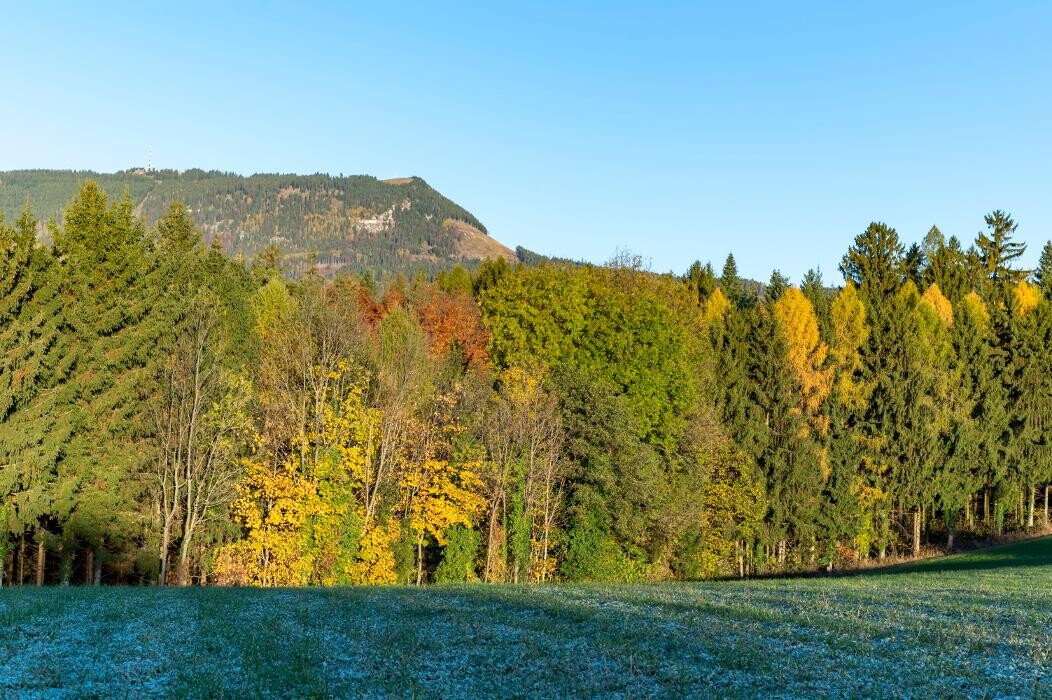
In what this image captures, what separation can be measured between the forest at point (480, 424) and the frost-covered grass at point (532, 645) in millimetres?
19854

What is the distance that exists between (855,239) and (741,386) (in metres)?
37.6

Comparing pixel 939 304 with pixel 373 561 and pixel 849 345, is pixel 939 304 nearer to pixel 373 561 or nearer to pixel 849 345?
pixel 849 345

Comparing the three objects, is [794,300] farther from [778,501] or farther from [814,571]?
[814,571]

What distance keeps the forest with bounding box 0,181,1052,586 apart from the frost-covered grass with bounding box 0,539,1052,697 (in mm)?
19854

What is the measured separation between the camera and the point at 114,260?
47.2 metres

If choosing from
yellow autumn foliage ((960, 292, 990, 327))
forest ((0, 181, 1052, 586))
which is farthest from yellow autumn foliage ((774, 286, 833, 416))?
yellow autumn foliage ((960, 292, 990, 327))

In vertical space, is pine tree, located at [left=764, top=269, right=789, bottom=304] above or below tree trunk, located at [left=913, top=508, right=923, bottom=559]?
above

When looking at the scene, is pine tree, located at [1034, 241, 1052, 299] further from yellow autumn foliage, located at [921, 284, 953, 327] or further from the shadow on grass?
the shadow on grass

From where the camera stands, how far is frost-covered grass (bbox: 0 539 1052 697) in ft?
42.9

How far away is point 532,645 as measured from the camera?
15.7 m

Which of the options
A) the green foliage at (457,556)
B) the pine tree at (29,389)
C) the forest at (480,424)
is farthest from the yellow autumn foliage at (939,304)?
the pine tree at (29,389)

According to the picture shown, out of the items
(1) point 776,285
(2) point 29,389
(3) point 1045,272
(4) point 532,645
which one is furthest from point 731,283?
(4) point 532,645

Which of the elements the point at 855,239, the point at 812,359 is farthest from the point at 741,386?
the point at 855,239

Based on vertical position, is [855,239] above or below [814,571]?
above
